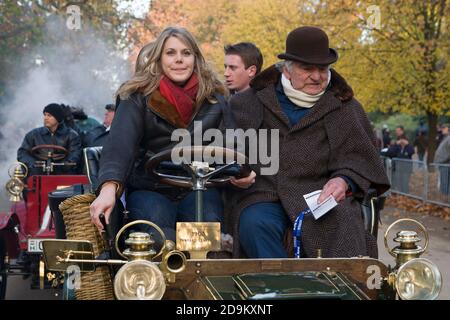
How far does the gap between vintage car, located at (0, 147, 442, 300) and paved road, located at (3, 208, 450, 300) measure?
4407 mm

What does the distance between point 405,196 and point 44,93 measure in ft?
40.6

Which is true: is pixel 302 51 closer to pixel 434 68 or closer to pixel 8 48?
pixel 434 68

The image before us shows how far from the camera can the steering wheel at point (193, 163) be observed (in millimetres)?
3691

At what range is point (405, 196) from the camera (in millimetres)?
16562

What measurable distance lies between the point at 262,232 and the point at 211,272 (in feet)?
2.48

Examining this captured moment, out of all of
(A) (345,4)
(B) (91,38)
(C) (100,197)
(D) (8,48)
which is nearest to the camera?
(C) (100,197)

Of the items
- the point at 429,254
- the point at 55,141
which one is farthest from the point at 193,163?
the point at 429,254

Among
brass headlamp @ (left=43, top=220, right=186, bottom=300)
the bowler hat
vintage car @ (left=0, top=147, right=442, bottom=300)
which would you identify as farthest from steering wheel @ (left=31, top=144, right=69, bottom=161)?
brass headlamp @ (left=43, top=220, right=186, bottom=300)

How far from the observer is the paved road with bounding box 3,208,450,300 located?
806 cm

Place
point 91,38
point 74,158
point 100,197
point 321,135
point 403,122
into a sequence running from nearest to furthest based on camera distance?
point 100,197, point 321,135, point 74,158, point 91,38, point 403,122

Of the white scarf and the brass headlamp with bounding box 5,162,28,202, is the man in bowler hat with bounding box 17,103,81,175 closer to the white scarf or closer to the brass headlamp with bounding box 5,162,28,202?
the brass headlamp with bounding box 5,162,28,202
